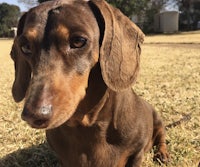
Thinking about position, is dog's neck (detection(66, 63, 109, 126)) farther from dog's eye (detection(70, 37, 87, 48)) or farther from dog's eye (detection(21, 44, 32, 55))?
dog's eye (detection(21, 44, 32, 55))

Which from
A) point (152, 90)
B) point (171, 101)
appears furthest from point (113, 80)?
point (152, 90)

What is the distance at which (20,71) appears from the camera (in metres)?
2.67

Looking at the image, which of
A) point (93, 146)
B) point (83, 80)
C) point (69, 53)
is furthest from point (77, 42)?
point (93, 146)

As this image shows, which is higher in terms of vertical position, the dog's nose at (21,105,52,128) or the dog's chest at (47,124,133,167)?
the dog's nose at (21,105,52,128)

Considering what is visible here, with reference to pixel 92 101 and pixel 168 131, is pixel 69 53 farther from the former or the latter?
pixel 168 131

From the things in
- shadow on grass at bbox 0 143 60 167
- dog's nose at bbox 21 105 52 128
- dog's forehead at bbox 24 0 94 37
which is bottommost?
shadow on grass at bbox 0 143 60 167

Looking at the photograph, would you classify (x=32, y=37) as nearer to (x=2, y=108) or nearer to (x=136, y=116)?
(x=136, y=116)

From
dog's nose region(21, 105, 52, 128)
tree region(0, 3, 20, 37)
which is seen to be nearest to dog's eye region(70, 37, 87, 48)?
dog's nose region(21, 105, 52, 128)

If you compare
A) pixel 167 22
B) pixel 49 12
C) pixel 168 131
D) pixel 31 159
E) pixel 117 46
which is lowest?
pixel 167 22

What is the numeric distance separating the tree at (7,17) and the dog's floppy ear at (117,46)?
4122cm

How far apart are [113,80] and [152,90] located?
366 centimetres

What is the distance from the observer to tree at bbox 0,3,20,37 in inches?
1674

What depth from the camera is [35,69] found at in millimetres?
2193

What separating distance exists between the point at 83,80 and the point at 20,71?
593 millimetres
